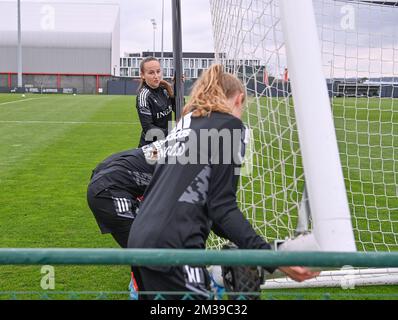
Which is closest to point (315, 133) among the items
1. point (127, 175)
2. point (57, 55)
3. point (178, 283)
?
point (178, 283)

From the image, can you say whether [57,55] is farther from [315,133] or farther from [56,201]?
[315,133]

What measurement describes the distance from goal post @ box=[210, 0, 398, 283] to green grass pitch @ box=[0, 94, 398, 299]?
571 mm

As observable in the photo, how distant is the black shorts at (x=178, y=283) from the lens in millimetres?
2135

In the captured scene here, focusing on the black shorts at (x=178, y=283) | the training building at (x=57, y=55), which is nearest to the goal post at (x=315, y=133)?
the black shorts at (x=178, y=283)

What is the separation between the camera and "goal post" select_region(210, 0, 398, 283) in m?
2.02

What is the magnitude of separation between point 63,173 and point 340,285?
19.9 ft

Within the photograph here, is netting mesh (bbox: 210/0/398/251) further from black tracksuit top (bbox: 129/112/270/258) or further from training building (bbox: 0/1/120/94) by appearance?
training building (bbox: 0/1/120/94)

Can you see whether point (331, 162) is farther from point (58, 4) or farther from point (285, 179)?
point (58, 4)

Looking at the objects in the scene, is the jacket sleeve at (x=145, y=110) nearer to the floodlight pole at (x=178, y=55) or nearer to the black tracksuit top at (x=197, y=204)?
the floodlight pole at (x=178, y=55)

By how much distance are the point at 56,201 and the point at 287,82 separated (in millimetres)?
5173

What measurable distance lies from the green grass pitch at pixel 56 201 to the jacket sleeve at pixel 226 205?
0.48m

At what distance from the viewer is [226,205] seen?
2129mm

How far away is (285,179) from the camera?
346 cm
